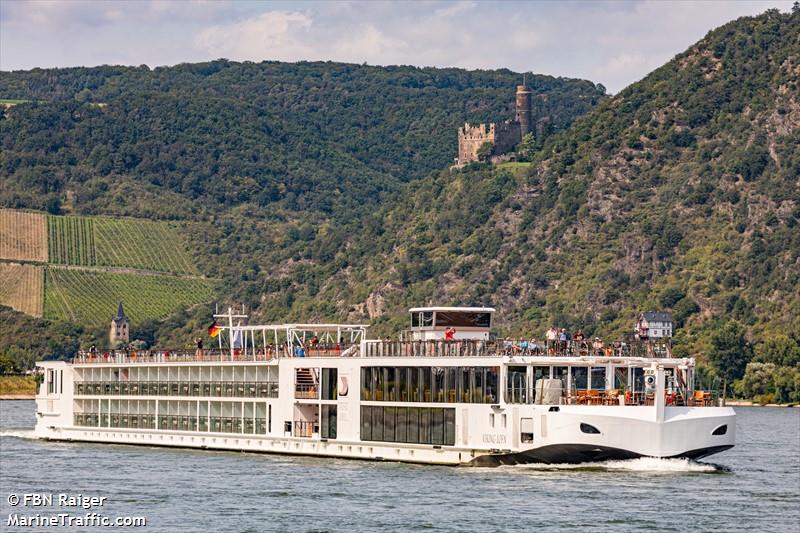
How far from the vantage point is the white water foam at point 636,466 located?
60125mm

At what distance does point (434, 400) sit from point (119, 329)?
420 ft

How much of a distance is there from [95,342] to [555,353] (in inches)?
5106


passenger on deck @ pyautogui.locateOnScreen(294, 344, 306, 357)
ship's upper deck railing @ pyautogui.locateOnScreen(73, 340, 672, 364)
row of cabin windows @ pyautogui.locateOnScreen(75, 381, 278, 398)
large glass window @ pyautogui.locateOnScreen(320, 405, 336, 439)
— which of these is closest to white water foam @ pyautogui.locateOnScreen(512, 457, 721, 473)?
ship's upper deck railing @ pyautogui.locateOnScreen(73, 340, 672, 364)

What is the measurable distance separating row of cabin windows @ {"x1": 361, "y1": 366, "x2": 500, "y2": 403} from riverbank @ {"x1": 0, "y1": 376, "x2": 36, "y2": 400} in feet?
358

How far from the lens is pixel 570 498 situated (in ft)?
182

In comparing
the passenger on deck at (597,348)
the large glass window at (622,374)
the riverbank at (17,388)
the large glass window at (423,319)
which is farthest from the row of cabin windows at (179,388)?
the riverbank at (17,388)

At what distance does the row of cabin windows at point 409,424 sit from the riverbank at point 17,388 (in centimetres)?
10906

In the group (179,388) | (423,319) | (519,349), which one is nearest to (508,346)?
(519,349)

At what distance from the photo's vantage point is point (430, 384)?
65.2 metres

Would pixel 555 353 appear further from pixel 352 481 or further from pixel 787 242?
pixel 787 242

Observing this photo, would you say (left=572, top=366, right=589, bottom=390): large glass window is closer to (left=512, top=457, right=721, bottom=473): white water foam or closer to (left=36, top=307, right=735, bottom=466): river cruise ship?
Result: (left=36, top=307, right=735, bottom=466): river cruise ship

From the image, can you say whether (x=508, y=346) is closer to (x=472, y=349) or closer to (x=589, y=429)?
(x=472, y=349)

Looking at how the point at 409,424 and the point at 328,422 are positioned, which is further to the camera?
the point at 328,422

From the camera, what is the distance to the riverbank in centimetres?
17250
